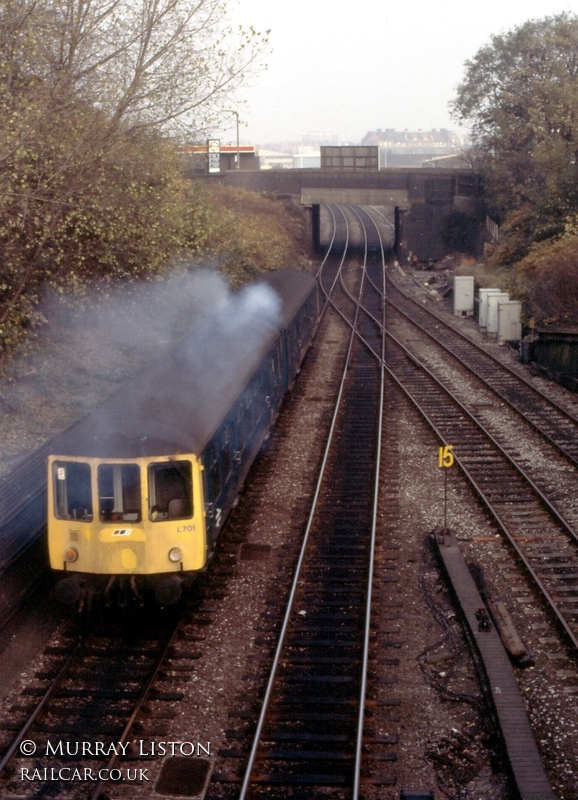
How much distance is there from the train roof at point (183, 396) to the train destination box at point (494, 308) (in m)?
11.1

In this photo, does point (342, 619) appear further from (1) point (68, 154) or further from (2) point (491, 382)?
(2) point (491, 382)

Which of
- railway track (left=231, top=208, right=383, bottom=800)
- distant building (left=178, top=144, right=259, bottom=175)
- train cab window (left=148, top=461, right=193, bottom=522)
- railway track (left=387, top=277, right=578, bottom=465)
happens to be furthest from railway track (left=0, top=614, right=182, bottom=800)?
distant building (left=178, top=144, right=259, bottom=175)

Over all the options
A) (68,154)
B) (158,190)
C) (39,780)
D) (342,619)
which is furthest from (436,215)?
(39,780)

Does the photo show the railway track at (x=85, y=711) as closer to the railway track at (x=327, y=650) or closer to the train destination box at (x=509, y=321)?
the railway track at (x=327, y=650)

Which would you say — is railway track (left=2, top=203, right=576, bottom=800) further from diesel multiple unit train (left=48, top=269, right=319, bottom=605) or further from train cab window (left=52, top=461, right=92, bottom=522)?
train cab window (left=52, top=461, right=92, bottom=522)

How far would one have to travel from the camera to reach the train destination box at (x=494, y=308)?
987 inches

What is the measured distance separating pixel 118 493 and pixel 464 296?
22889mm

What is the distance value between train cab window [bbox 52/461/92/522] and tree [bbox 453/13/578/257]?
86.0 ft

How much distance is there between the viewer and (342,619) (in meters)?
9.00

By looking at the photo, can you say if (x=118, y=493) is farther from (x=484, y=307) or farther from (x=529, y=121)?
(x=529, y=121)

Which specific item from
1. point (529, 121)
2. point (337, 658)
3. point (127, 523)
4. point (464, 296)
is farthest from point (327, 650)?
point (529, 121)

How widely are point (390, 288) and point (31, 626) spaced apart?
96.2 ft

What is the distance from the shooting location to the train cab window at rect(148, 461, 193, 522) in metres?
8.37

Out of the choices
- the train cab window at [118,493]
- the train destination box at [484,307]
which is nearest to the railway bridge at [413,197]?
the train destination box at [484,307]
